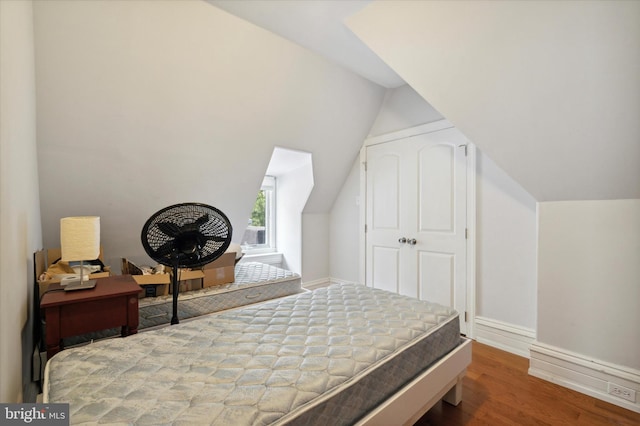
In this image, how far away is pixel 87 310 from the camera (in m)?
1.49

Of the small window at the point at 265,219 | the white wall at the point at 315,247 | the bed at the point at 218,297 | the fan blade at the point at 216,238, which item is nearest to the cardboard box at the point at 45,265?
the bed at the point at 218,297

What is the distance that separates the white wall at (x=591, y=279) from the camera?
5.90ft

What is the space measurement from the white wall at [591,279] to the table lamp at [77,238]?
9.76 feet

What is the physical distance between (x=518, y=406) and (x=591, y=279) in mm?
980

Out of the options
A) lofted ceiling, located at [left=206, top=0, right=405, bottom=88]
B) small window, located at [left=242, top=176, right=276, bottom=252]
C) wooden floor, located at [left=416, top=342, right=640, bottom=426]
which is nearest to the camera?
wooden floor, located at [left=416, top=342, right=640, bottom=426]

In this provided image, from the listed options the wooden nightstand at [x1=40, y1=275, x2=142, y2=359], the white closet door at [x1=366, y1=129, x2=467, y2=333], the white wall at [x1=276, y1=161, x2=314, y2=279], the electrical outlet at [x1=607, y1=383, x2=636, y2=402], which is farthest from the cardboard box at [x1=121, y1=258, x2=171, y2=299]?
the electrical outlet at [x1=607, y1=383, x2=636, y2=402]

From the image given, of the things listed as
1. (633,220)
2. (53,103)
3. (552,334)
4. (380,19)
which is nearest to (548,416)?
(552,334)

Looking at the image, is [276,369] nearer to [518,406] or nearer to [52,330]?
[52,330]

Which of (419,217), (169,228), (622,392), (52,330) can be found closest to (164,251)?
(169,228)

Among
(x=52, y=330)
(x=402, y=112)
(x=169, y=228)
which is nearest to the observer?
(x=52, y=330)

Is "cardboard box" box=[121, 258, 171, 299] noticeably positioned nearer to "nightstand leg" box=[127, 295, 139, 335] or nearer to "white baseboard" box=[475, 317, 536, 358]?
"nightstand leg" box=[127, 295, 139, 335]

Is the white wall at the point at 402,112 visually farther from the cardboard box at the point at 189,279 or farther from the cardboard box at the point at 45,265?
the cardboard box at the point at 45,265

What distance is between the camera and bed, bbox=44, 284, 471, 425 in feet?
2.92

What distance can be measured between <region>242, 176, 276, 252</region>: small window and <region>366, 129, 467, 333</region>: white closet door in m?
1.51
